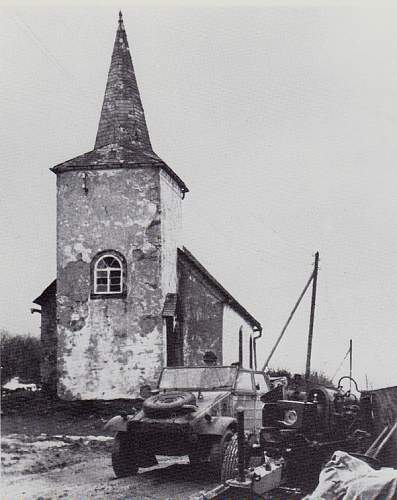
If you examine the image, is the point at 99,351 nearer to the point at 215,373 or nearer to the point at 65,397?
the point at 65,397

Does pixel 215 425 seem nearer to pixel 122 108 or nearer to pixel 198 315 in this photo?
pixel 198 315

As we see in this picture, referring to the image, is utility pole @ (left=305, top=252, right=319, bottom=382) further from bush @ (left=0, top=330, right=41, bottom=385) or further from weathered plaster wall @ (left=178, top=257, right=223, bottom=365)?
bush @ (left=0, top=330, right=41, bottom=385)

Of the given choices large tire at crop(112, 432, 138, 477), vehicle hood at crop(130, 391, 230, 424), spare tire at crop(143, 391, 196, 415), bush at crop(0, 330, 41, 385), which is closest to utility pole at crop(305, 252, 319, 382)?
vehicle hood at crop(130, 391, 230, 424)

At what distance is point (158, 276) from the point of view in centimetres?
1823

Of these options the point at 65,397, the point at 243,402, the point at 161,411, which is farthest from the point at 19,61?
the point at 65,397

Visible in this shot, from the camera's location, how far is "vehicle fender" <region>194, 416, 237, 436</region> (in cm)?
895

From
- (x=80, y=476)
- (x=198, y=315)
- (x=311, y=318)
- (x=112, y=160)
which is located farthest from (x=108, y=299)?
(x=80, y=476)

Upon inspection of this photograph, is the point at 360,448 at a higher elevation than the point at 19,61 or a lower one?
lower

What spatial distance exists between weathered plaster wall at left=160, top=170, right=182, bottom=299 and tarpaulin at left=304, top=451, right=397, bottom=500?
12.6 metres

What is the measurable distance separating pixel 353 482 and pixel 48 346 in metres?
16.1

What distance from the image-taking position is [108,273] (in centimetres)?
1853

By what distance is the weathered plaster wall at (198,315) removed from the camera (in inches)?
764

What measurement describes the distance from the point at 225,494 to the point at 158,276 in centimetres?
1161

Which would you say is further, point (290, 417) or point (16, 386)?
point (16, 386)
